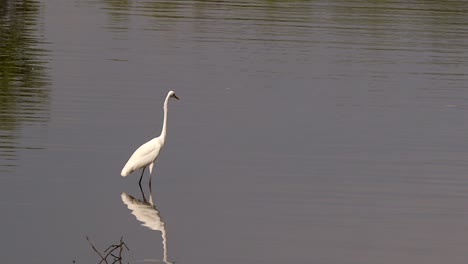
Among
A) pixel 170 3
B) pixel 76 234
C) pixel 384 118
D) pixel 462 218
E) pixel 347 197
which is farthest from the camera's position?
pixel 170 3

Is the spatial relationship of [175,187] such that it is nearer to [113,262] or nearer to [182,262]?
[182,262]

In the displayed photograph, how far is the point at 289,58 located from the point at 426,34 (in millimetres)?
9503

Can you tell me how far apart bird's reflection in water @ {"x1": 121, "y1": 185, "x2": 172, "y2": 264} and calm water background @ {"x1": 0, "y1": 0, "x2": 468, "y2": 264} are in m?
0.09

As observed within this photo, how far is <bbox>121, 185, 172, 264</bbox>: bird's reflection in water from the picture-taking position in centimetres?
1563

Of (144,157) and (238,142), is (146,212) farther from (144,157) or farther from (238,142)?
(238,142)

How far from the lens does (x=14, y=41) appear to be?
119ft

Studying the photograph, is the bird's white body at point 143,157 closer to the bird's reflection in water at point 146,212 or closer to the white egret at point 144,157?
the white egret at point 144,157

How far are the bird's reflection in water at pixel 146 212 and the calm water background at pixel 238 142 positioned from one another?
90 millimetres

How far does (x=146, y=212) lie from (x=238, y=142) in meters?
5.50

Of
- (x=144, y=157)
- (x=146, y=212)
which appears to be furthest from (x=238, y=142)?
(x=146, y=212)

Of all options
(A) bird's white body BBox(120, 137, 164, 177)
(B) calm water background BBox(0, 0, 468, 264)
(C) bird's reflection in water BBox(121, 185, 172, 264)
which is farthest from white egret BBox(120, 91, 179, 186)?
(C) bird's reflection in water BBox(121, 185, 172, 264)

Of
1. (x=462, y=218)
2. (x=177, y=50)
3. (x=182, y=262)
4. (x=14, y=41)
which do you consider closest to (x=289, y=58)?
(x=177, y=50)

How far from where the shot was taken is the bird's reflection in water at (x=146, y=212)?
15.6 metres

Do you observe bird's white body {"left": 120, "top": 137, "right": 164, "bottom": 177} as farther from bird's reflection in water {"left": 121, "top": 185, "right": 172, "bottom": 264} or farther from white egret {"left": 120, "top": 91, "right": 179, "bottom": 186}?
bird's reflection in water {"left": 121, "top": 185, "right": 172, "bottom": 264}
